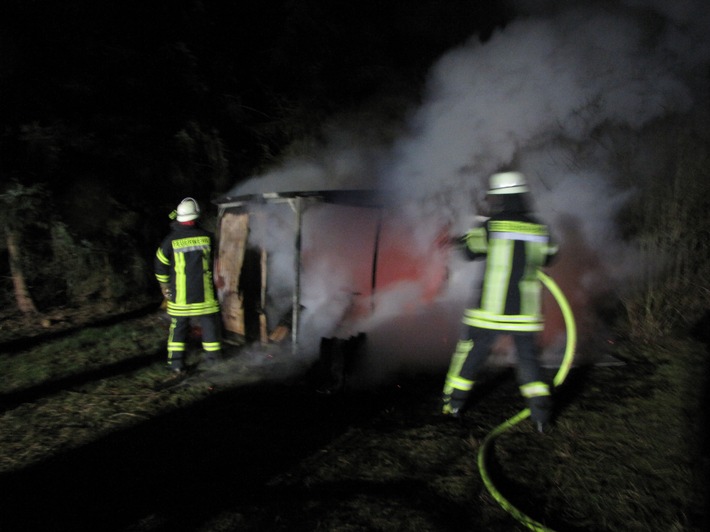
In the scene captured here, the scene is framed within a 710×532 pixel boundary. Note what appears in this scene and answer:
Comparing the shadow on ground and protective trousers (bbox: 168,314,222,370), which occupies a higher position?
protective trousers (bbox: 168,314,222,370)

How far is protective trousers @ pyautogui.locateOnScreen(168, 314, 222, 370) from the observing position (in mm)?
5266

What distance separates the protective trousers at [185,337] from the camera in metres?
5.27

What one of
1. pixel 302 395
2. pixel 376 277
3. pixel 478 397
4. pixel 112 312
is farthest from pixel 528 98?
pixel 112 312

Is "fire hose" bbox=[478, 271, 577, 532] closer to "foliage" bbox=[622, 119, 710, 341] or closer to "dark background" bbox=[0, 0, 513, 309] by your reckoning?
"foliage" bbox=[622, 119, 710, 341]

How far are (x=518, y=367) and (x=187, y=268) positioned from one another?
11.3 feet

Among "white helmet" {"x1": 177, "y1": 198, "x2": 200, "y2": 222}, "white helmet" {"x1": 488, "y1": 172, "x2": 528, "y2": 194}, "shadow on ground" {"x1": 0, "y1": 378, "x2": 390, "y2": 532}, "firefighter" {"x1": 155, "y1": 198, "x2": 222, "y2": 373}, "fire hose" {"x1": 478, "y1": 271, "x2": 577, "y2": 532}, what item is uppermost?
"white helmet" {"x1": 488, "y1": 172, "x2": 528, "y2": 194}

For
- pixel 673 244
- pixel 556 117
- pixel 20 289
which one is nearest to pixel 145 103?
pixel 20 289

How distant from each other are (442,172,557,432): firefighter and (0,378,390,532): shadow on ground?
143cm

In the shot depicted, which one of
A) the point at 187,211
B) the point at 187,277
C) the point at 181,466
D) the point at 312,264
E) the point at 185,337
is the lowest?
the point at 181,466

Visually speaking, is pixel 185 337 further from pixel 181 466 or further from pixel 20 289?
pixel 20 289

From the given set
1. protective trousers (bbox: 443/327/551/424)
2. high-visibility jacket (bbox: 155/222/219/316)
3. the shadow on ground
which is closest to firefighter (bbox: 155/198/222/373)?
high-visibility jacket (bbox: 155/222/219/316)

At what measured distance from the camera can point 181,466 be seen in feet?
11.4

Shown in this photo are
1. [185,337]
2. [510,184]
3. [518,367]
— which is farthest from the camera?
[185,337]

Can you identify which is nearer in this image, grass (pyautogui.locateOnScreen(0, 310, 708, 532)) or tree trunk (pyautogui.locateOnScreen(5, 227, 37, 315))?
grass (pyautogui.locateOnScreen(0, 310, 708, 532))
